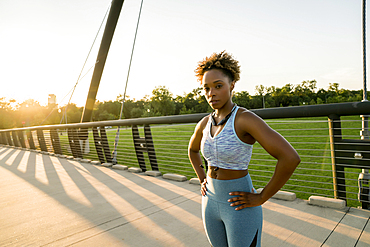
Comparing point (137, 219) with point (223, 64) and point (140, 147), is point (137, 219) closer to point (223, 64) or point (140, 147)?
point (223, 64)

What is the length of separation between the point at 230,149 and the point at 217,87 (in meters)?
0.33

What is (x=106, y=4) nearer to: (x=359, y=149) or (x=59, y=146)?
(x=59, y=146)

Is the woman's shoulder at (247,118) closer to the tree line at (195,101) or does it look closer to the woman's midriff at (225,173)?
the woman's midriff at (225,173)

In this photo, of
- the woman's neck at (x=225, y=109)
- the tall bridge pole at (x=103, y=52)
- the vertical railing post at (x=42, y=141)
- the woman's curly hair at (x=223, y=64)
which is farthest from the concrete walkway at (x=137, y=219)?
the vertical railing post at (x=42, y=141)

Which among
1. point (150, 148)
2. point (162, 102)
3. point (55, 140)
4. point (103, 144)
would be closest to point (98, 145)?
point (103, 144)

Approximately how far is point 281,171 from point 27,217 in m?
3.01

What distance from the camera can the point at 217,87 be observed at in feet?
4.16

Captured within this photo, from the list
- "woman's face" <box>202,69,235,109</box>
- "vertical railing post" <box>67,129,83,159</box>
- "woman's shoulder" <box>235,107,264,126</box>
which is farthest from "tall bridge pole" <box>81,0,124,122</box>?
"woman's shoulder" <box>235,107,264,126</box>

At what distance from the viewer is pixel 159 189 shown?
3.72 metres

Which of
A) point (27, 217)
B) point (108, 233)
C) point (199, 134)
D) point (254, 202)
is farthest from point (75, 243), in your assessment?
point (254, 202)

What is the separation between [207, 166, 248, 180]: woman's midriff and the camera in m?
1.20

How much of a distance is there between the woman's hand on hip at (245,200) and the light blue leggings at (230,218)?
3cm

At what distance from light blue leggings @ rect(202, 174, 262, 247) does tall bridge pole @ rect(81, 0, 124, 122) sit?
6.98 metres

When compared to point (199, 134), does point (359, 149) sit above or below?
below
